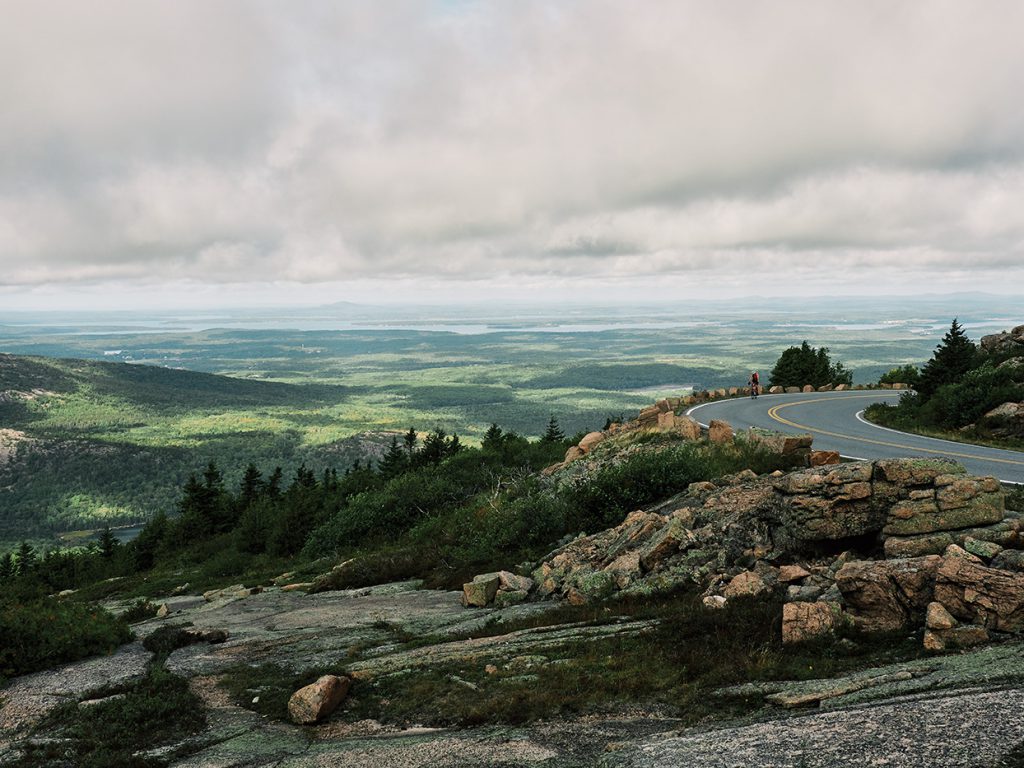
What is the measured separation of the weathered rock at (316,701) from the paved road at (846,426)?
20420mm

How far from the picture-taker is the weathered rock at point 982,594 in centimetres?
864

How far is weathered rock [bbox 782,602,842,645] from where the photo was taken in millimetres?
9773

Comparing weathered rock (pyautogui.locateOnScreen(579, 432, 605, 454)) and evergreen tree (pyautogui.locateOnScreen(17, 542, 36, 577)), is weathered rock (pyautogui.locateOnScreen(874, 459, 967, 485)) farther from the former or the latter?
evergreen tree (pyautogui.locateOnScreen(17, 542, 36, 577))

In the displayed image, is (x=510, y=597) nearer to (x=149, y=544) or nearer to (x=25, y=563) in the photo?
(x=149, y=544)

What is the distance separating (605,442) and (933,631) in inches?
823

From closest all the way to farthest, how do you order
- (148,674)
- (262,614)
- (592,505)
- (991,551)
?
(991,551) < (148,674) < (262,614) < (592,505)

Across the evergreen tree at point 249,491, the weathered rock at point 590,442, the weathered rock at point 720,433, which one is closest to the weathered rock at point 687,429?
the weathered rock at point 720,433

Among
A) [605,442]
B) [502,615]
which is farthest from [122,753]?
[605,442]

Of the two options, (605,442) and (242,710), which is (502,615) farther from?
(605,442)

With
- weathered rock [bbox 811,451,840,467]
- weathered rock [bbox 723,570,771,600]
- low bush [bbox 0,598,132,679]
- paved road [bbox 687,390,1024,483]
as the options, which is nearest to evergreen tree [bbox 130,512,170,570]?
low bush [bbox 0,598,132,679]

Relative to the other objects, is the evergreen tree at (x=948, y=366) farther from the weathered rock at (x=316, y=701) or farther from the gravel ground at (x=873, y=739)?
the weathered rock at (x=316, y=701)

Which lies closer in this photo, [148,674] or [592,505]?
[148,674]

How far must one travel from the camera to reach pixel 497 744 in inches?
328

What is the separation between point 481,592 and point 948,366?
118 feet
